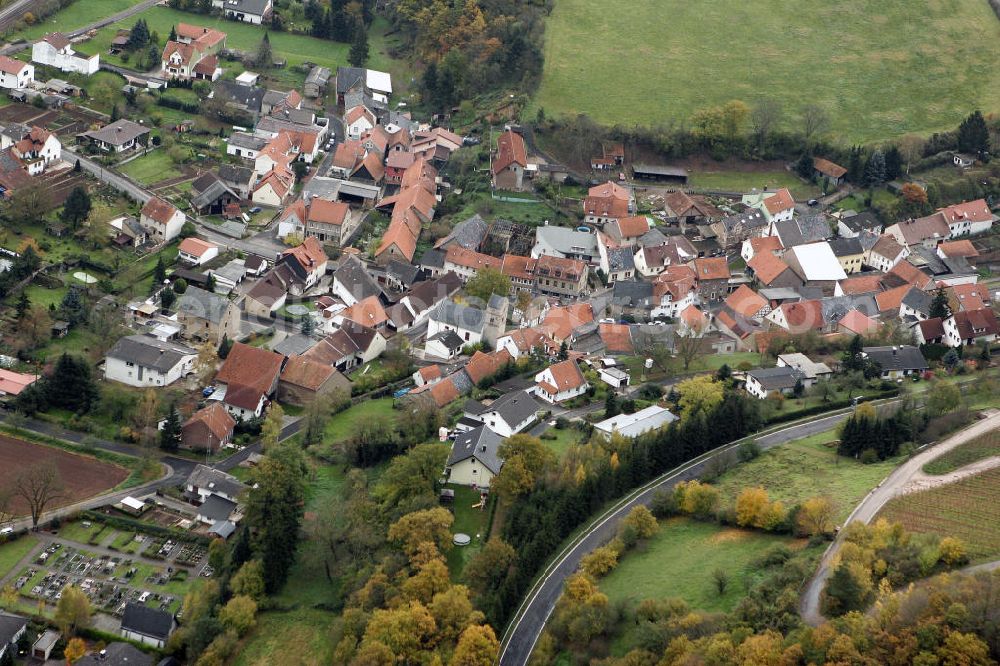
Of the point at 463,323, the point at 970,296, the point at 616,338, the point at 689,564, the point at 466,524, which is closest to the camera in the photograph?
the point at 689,564

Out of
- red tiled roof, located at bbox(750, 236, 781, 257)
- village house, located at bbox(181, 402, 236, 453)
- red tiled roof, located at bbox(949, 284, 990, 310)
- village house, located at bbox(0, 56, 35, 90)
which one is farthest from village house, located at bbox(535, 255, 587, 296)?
village house, located at bbox(0, 56, 35, 90)

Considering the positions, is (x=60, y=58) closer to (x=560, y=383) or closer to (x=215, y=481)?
(x=215, y=481)

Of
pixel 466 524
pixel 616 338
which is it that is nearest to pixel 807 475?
pixel 466 524

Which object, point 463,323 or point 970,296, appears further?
point 970,296

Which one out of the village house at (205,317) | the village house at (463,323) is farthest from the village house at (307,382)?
the village house at (463,323)

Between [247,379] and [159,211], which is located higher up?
[159,211]

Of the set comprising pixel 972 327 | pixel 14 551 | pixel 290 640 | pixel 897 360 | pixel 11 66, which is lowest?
pixel 14 551
